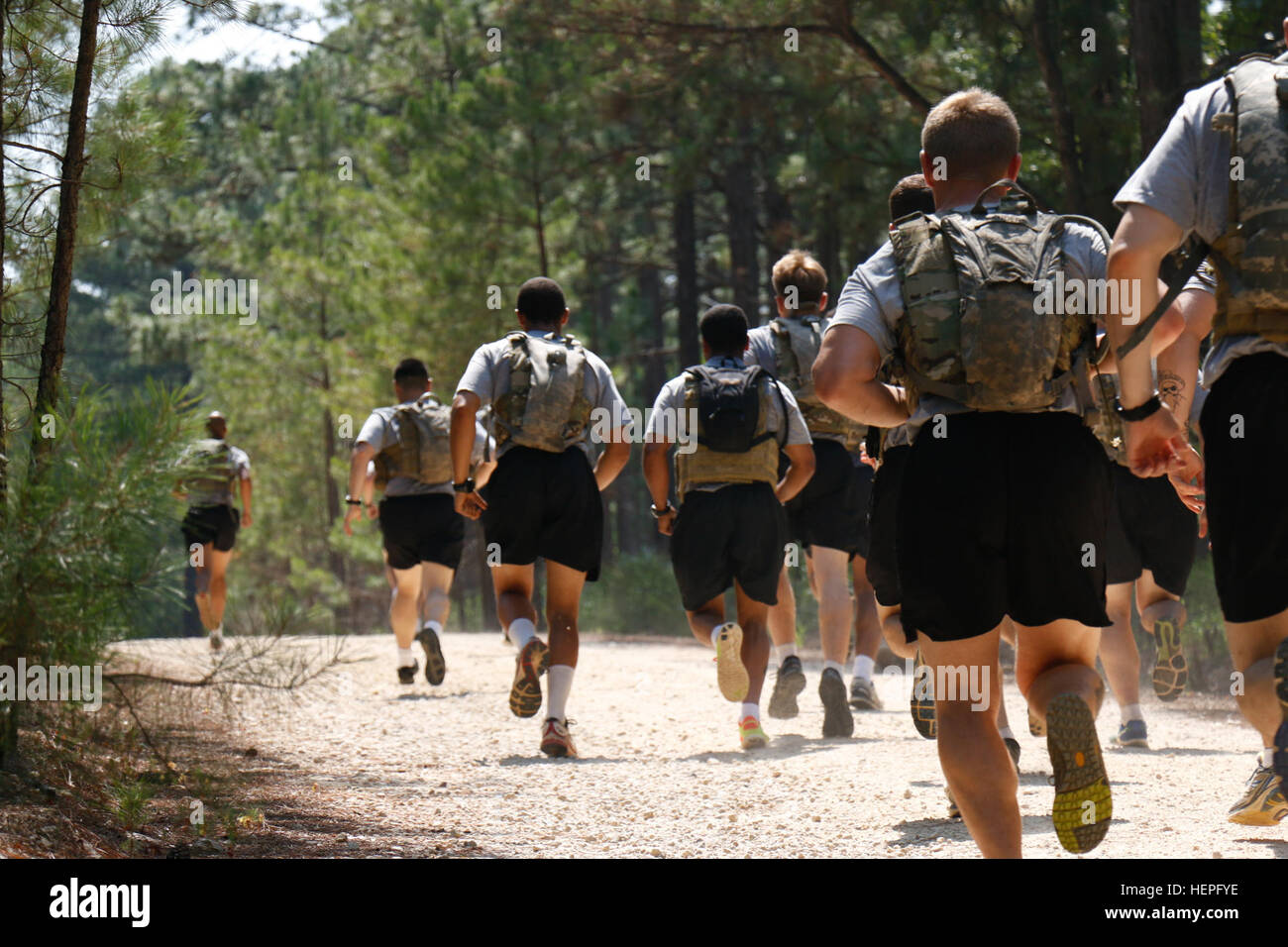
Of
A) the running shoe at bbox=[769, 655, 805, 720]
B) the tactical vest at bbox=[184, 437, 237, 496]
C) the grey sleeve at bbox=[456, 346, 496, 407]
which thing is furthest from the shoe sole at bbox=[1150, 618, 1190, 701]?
the tactical vest at bbox=[184, 437, 237, 496]

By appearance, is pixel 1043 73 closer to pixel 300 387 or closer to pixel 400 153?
pixel 400 153

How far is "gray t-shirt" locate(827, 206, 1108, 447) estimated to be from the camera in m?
3.41

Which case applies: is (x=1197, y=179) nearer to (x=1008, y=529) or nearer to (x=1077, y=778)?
(x=1008, y=529)

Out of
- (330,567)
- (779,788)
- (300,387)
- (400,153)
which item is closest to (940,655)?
(779,788)

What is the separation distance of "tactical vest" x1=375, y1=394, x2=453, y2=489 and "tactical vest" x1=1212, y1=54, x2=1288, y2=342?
702 centimetres

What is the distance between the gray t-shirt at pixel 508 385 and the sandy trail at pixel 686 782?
1.48 meters

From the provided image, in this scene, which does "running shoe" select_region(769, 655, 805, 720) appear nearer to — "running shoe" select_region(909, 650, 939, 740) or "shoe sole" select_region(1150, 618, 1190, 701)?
"shoe sole" select_region(1150, 618, 1190, 701)

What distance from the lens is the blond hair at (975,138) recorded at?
11.7ft

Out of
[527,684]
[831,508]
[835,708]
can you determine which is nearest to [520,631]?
[527,684]

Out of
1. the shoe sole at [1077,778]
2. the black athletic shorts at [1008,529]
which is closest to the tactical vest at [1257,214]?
the black athletic shorts at [1008,529]

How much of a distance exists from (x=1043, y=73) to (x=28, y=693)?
32.0 ft

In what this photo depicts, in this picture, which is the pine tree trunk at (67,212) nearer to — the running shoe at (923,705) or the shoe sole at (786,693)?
the running shoe at (923,705)

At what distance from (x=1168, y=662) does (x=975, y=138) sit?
398 cm
